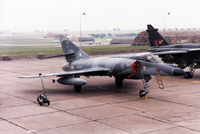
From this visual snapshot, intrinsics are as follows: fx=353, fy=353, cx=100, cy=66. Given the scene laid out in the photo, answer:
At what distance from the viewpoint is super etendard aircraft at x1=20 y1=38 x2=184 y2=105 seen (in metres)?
19.1

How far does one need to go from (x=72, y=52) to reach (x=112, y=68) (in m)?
4.34

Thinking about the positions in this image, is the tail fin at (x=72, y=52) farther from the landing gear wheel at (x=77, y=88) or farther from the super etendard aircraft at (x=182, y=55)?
the super etendard aircraft at (x=182, y=55)

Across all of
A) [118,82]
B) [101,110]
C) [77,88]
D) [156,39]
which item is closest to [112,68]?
[118,82]

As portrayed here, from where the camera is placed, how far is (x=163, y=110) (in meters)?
16.1

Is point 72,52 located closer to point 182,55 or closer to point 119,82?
point 119,82

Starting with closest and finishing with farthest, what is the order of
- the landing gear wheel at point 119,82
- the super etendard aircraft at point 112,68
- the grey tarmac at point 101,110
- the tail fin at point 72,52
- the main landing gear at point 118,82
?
the grey tarmac at point 101,110 → the super etendard aircraft at point 112,68 → the main landing gear at point 118,82 → the landing gear wheel at point 119,82 → the tail fin at point 72,52

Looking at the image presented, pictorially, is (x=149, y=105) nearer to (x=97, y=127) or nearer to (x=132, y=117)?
(x=132, y=117)

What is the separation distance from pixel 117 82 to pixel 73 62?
3.56 meters

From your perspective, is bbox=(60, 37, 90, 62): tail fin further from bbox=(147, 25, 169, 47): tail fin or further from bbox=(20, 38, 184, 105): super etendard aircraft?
bbox=(147, 25, 169, 47): tail fin

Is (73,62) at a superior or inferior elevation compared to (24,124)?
superior

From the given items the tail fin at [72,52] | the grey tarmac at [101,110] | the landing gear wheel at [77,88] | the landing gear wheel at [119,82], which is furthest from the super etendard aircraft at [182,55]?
→ the landing gear wheel at [77,88]

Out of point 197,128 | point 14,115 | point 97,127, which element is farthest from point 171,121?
point 14,115

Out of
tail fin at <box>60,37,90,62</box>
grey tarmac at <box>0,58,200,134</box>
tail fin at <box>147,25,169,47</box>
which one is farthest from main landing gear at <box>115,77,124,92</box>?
tail fin at <box>147,25,169,47</box>

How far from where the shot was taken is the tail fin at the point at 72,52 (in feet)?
79.4
